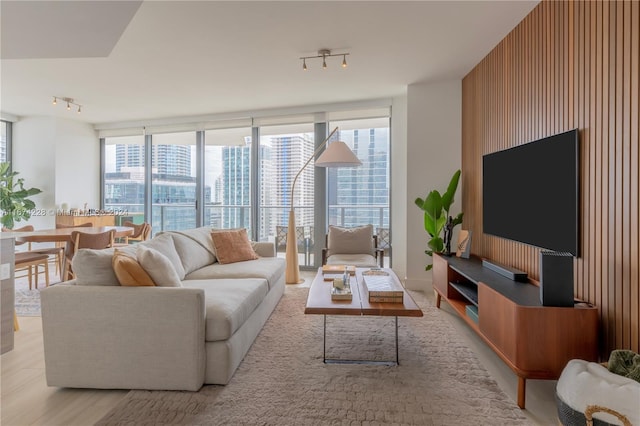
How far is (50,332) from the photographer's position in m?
1.89

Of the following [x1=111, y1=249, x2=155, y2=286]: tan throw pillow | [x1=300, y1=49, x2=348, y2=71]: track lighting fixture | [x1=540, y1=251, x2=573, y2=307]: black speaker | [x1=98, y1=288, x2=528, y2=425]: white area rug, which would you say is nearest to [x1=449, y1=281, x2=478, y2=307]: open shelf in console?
[x1=98, y1=288, x2=528, y2=425]: white area rug

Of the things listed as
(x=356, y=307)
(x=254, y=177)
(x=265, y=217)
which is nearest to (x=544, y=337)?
(x=356, y=307)

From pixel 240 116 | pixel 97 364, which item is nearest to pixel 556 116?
pixel 97 364

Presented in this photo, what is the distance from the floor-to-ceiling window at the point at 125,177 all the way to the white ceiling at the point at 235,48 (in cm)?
144

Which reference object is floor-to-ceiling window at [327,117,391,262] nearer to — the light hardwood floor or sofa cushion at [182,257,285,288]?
sofa cushion at [182,257,285,288]

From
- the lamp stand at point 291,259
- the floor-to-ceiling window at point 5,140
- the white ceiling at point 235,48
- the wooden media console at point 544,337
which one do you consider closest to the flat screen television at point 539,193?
the wooden media console at point 544,337

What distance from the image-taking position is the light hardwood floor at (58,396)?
5.50 feet

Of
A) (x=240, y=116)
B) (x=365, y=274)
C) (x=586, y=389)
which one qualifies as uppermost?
(x=240, y=116)

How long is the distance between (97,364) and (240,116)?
4397 mm

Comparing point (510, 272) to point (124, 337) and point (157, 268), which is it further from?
point (124, 337)

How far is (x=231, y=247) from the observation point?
3482mm

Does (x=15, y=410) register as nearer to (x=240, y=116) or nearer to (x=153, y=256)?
(x=153, y=256)

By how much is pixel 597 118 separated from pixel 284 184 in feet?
14.2

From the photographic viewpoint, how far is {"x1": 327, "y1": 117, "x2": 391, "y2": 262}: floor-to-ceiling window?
5105mm
